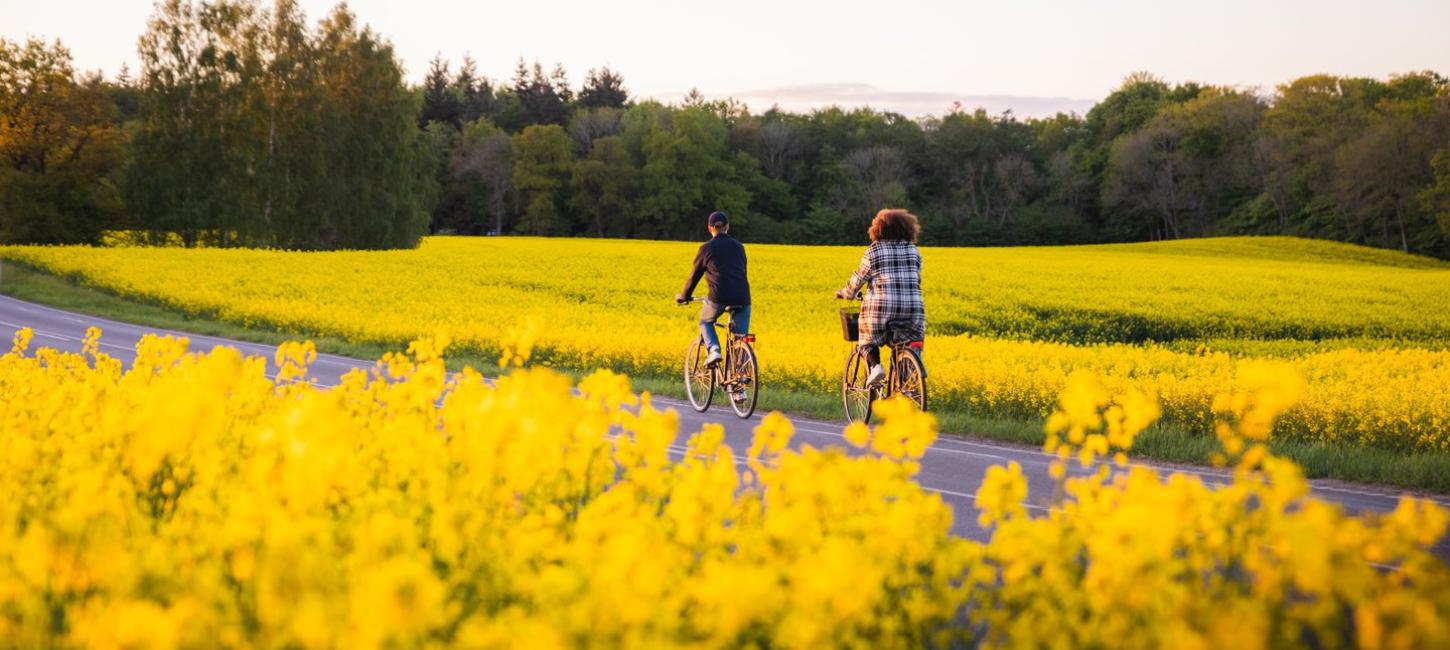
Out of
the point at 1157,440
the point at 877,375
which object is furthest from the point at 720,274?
the point at 1157,440

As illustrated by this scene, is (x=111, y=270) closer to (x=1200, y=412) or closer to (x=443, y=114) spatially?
(x=1200, y=412)

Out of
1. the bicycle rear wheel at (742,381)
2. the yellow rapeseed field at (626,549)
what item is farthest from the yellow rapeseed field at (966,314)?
the yellow rapeseed field at (626,549)

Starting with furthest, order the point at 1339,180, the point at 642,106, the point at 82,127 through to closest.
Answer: the point at 642,106
the point at 1339,180
the point at 82,127

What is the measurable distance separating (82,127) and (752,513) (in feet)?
176

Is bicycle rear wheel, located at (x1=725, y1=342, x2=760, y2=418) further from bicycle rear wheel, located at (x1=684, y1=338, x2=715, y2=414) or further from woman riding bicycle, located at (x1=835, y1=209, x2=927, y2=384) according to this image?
woman riding bicycle, located at (x1=835, y1=209, x2=927, y2=384)

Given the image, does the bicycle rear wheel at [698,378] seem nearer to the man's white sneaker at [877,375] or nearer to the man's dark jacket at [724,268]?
the man's dark jacket at [724,268]

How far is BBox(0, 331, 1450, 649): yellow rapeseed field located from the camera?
8.63ft

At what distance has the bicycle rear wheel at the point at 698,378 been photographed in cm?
1243

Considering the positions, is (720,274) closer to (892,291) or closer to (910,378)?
(892,291)

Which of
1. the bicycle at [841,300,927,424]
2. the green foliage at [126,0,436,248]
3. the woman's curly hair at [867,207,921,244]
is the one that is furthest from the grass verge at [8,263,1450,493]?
the green foliage at [126,0,436,248]

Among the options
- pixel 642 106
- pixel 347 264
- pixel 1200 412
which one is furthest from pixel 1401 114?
pixel 1200 412

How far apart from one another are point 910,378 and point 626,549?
26.1 ft

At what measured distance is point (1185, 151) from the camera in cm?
8069

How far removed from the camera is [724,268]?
11789 mm
